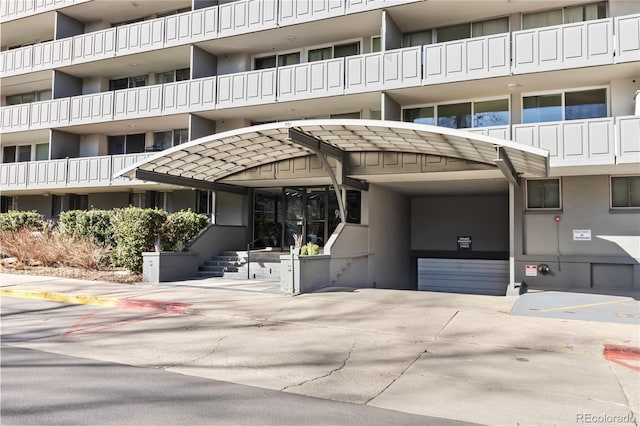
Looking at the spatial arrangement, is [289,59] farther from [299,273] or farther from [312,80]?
[299,273]

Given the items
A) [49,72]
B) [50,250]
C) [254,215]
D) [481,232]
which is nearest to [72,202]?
[49,72]

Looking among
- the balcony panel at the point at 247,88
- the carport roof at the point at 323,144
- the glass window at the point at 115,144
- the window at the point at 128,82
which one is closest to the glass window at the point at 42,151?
the glass window at the point at 115,144

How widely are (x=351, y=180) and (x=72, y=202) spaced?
16932 millimetres

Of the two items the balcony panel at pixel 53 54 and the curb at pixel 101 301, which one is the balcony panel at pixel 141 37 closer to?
the balcony panel at pixel 53 54

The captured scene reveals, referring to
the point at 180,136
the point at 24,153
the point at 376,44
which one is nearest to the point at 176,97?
the point at 180,136

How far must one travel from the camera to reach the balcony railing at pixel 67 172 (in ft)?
70.7

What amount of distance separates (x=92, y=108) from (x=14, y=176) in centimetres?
585

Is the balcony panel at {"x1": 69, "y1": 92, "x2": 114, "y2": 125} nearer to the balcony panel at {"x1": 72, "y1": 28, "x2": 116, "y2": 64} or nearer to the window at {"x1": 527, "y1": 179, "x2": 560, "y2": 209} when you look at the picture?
the balcony panel at {"x1": 72, "y1": 28, "x2": 116, "y2": 64}

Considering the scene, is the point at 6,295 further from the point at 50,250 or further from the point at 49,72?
the point at 49,72

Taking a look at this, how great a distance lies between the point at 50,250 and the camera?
1838cm

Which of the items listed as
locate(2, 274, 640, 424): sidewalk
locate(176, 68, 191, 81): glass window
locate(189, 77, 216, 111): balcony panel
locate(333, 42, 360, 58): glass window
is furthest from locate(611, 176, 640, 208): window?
locate(176, 68, 191, 81): glass window

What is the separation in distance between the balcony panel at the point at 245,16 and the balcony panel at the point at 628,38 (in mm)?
11596

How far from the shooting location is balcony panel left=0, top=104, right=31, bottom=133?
2473 cm

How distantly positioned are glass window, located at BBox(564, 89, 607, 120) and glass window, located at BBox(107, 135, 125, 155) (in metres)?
20.0
